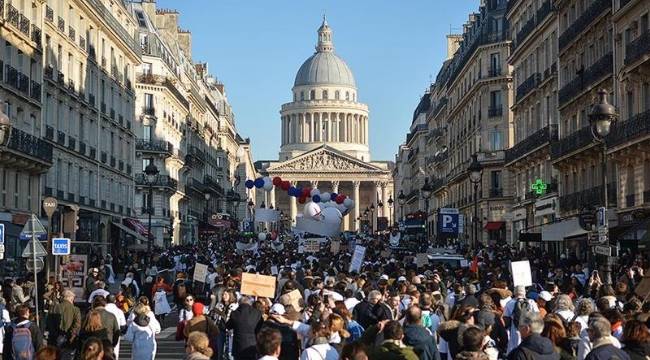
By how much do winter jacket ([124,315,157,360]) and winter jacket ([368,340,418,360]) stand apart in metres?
4.61

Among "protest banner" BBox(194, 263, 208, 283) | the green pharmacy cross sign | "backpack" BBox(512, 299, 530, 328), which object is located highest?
the green pharmacy cross sign

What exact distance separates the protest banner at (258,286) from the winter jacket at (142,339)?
224 cm

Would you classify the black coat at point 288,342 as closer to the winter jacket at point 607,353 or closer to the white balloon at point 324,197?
the winter jacket at point 607,353

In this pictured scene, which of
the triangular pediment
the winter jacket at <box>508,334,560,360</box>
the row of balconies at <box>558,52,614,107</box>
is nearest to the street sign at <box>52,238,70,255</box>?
the winter jacket at <box>508,334,560,360</box>

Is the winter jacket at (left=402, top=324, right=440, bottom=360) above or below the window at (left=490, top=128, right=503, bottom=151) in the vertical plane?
below

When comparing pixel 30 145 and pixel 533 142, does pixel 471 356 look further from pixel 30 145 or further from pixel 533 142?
pixel 533 142

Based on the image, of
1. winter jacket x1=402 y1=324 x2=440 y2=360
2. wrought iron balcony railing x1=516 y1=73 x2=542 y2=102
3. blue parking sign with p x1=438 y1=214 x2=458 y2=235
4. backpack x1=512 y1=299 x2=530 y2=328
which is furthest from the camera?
wrought iron balcony railing x1=516 y1=73 x2=542 y2=102

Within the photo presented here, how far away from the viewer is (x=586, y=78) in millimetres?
39594

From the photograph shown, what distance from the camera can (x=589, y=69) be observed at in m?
39.2

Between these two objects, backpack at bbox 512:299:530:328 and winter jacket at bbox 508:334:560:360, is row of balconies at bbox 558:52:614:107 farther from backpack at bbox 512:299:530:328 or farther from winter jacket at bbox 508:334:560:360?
winter jacket at bbox 508:334:560:360

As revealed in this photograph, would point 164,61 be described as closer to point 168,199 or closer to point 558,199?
point 168,199

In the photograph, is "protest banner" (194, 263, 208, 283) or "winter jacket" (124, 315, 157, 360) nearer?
"winter jacket" (124, 315, 157, 360)

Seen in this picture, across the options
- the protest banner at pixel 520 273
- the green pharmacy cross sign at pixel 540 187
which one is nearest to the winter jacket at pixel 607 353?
the protest banner at pixel 520 273

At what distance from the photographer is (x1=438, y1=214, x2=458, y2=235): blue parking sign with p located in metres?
41.0
